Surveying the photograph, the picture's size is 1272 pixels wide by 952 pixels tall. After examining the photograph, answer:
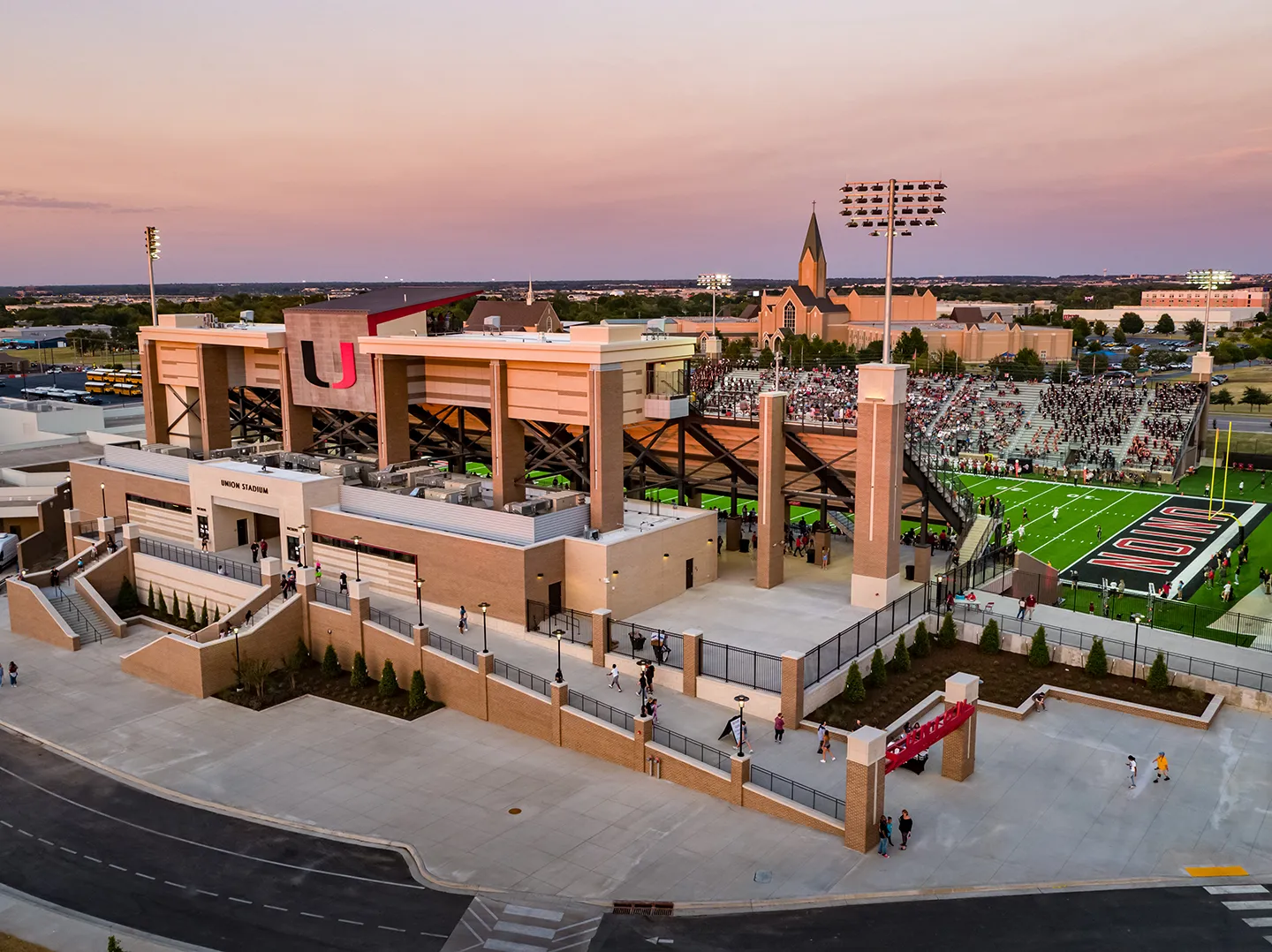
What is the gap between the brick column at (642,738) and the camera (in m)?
26.7

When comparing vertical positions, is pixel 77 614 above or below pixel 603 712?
below

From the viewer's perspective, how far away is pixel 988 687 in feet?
101

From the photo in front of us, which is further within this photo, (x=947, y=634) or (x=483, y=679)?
(x=947, y=634)

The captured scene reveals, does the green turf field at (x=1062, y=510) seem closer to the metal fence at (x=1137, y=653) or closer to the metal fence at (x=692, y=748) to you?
the metal fence at (x=1137, y=653)

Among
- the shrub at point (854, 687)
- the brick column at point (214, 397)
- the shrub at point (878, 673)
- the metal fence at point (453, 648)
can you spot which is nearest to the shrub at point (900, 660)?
the shrub at point (878, 673)

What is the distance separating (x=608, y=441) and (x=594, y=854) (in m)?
16.4

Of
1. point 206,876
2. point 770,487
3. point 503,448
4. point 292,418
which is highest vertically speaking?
point 292,418

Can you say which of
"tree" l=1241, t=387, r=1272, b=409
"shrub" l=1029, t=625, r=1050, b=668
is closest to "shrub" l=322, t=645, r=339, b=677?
"shrub" l=1029, t=625, r=1050, b=668

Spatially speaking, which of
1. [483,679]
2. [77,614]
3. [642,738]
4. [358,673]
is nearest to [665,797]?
[642,738]

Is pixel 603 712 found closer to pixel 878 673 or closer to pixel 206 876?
pixel 878 673

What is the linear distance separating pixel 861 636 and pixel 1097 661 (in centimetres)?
701

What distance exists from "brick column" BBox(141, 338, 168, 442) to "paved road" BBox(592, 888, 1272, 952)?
41.5 m

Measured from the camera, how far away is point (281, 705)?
32781mm

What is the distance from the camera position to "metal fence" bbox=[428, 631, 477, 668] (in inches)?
1238
